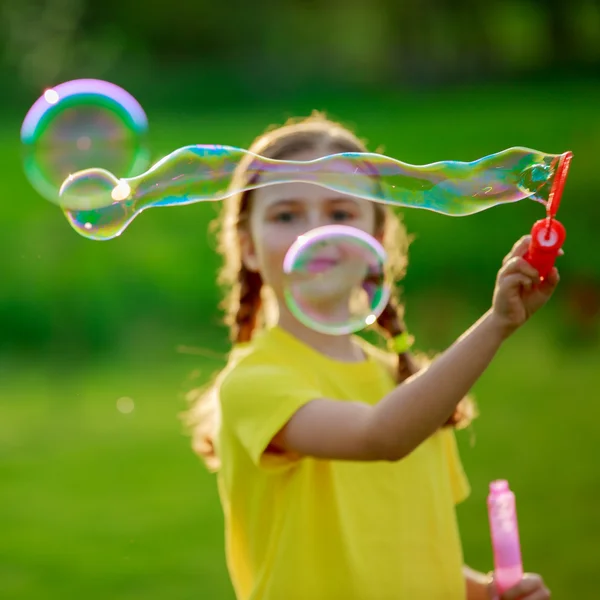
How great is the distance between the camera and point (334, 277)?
71.3 inches

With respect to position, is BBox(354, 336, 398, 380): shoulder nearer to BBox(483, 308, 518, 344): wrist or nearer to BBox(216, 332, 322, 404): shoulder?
BBox(216, 332, 322, 404): shoulder

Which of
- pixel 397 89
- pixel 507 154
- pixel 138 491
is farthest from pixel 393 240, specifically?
pixel 397 89

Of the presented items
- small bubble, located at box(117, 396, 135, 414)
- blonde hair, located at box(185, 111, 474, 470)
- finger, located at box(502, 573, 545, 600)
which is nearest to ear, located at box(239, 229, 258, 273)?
blonde hair, located at box(185, 111, 474, 470)

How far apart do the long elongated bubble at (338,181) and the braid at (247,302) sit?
0.19 metres

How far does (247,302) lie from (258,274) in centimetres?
5

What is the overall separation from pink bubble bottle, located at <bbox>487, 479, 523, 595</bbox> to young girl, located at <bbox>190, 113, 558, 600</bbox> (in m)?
0.02

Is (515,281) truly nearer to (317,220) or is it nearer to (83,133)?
(317,220)

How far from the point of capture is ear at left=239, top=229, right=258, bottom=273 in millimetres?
1890

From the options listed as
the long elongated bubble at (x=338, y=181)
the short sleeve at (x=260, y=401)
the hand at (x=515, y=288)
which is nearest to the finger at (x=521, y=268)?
the hand at (x=515, y=288)

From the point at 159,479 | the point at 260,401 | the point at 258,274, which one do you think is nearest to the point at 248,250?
the point at 258,274

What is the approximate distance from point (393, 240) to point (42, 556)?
1897 millimetres

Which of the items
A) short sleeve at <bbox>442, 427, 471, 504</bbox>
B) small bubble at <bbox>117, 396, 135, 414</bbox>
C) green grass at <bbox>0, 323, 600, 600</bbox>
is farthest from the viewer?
small bubble at <bbox>117, 396, 135, 414</bbox>

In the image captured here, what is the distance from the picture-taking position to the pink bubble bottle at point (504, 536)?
5.52 feet

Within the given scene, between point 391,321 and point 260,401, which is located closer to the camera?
point 260,401
